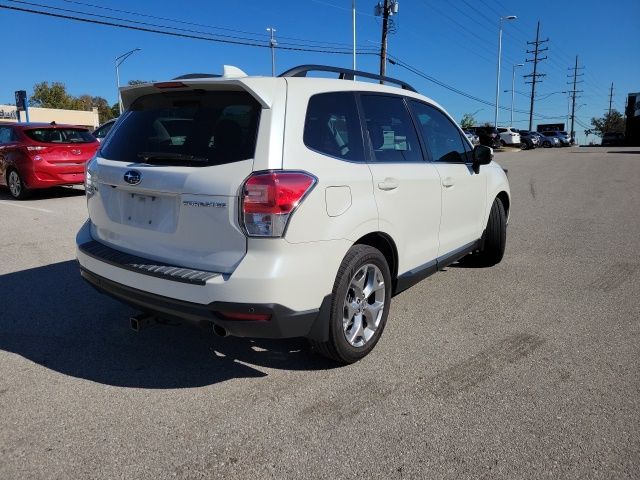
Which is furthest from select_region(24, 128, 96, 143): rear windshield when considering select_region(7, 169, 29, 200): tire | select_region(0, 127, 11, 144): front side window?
select_region(7, 169, 29, 200): tire

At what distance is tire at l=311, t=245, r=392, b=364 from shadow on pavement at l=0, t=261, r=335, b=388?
0.24 metres

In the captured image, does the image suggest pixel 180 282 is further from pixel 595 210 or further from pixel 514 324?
pixel 595 210

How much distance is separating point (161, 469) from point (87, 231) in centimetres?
199

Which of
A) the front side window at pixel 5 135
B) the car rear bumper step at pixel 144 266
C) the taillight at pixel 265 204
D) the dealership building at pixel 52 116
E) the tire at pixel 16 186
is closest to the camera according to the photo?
the taillight at pixel 265 204

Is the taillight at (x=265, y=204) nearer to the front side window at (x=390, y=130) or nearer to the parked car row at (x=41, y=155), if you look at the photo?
the front side window at (x=390, y=130)

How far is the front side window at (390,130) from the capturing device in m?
3.58

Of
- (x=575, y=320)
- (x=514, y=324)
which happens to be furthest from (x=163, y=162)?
(x=575, y=320)

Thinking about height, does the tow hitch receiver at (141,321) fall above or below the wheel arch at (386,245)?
below

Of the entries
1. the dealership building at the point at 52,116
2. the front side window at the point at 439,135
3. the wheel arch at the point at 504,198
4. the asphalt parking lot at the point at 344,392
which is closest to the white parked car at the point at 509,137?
the wheel arch at the point at 504,198

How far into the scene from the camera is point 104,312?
4367mm

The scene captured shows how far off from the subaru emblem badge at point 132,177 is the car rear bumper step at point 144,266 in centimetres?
46

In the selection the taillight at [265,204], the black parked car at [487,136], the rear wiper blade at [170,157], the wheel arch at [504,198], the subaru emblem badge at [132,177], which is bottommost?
the wheel arch at [504,198]

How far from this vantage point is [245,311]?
272 cm

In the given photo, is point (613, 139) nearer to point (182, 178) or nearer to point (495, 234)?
point (495, 234)
